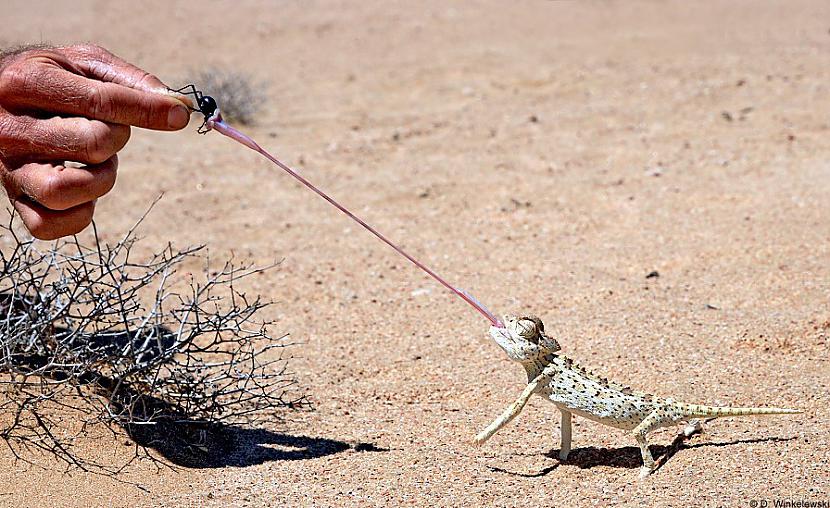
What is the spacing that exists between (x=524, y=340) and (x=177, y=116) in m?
1.43

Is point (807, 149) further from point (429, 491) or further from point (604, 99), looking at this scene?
point (429, 491)

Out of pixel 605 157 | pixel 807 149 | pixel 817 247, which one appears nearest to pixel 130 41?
pixel 605 157

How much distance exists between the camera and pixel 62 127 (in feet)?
10.9

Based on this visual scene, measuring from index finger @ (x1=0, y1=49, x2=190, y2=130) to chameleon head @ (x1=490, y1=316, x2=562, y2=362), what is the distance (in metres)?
1.35

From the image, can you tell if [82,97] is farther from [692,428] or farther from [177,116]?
[692,428]

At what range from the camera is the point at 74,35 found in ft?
46.8

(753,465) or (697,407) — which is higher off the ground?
(697,407)

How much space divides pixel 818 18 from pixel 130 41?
29.5 ft

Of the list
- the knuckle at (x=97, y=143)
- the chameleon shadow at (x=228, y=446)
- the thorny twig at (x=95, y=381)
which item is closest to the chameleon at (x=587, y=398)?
the chameleon shadow at (x=228, y=446)

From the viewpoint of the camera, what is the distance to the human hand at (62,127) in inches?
130

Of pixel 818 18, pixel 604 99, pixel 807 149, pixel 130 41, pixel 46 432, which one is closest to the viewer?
pixel 46 432

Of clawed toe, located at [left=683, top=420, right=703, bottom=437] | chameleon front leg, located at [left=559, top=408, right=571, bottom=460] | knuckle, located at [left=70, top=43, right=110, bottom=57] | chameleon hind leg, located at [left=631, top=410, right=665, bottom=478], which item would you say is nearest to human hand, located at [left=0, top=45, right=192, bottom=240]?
knuckle, located at [left=70, top=43, right=110, bottom=57]

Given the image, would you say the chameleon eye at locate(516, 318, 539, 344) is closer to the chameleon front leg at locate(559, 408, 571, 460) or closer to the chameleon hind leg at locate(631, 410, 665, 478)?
the chameleon front leg at locate(559, 408, 571, 460)

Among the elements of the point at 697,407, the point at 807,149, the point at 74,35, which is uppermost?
the point at 74,35
